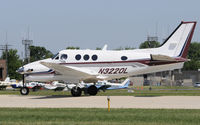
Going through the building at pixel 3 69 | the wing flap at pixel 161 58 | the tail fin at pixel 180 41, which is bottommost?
the building at pixel 3 69

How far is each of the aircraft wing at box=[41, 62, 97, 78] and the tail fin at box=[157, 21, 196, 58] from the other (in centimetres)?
628

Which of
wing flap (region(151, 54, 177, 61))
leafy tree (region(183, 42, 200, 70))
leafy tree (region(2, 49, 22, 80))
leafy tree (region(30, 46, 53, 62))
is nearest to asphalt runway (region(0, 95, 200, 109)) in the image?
wing flap (region(151, 54, 177, 61))

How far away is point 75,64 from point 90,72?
5.03 ft

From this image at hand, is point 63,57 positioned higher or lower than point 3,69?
higher

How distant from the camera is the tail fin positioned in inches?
1188

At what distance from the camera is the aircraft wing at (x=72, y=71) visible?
3069cm

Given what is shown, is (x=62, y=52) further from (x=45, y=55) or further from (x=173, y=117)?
(x=45, y=55)

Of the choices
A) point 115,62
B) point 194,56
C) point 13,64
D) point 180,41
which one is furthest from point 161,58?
point 194,56

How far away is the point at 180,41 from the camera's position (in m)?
30.6

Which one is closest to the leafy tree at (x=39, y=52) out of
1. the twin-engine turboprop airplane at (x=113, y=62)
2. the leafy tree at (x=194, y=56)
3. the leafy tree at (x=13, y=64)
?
the leafy tree at (x=13, y=64)

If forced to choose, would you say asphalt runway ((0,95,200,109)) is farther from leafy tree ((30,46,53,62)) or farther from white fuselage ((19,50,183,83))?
leafy tree ((30,46,53,62))

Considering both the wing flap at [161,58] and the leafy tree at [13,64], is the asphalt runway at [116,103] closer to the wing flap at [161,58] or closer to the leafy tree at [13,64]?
the wing flap at [161,58]

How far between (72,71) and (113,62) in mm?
3385

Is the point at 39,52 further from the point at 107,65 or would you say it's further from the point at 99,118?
the point at 99,118
